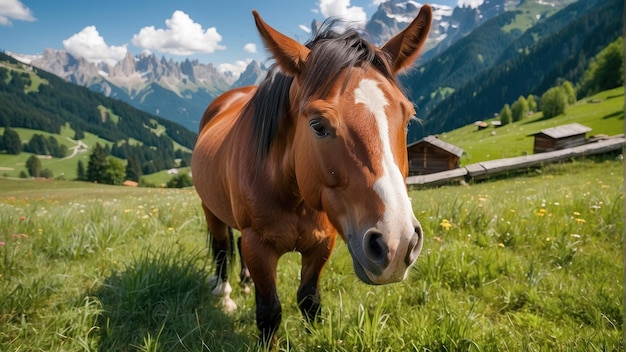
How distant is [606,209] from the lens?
16.1ft

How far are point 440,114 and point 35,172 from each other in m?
178

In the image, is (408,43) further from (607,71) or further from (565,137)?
(607,71)

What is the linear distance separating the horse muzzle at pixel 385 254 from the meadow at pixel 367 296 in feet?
3.28

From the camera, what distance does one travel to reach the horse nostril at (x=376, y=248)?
165 cm

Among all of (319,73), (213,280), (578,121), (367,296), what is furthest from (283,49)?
(578,121)

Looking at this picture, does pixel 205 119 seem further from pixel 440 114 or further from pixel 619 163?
pixel 440 114

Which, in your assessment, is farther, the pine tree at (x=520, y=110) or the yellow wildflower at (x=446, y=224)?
the pine tree at (x=520, y=110)

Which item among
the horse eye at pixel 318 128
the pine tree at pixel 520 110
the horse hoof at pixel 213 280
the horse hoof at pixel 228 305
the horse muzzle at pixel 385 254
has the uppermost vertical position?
the horse eye at pixel 318 128

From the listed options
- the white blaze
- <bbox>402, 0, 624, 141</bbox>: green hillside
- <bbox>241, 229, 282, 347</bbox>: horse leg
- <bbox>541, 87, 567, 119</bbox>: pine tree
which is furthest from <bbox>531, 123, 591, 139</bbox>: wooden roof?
<bbox>402, 0, 624, 141</bbox>: green hillside

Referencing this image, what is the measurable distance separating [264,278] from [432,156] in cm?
3867

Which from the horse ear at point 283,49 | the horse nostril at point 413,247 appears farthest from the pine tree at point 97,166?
the horse nostril at point 413,247

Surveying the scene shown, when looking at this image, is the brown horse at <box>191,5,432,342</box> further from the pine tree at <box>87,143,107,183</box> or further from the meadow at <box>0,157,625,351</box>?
the pine tree at <box>87,143,107,183</box>

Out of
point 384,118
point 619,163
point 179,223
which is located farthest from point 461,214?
point 619,163

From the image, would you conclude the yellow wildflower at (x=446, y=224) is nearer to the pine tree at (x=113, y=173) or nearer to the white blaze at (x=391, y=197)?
the white blaze at (x=391, y=197)
